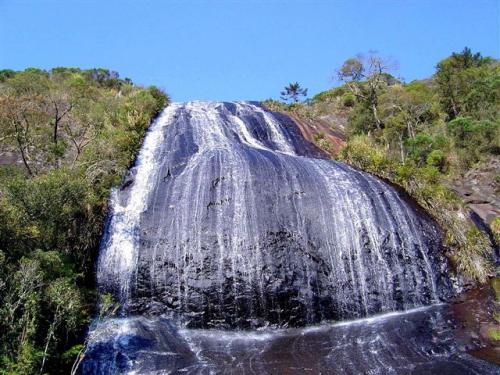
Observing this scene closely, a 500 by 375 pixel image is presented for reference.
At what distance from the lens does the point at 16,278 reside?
10.0 meters

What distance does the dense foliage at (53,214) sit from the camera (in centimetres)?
985

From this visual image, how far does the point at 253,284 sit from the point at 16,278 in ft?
21.9

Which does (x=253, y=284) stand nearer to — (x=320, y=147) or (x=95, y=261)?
(x=95, y=261)

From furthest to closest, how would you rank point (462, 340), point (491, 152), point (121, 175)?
1. point (491, 152)
2. point (121, 175)
3. point (462, 340)

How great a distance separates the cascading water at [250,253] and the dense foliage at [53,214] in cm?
77

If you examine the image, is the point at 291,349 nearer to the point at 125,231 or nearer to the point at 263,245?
the point at 263,245

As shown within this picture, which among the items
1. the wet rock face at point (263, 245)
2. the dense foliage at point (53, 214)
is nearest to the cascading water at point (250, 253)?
the wet rock face at point (263, 245)

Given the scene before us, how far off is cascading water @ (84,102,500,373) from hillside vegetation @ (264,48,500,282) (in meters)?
1.15

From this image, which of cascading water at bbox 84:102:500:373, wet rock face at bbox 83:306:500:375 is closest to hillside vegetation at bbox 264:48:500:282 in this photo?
cascading water at bbox 84:102:500:373

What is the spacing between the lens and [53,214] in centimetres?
1315

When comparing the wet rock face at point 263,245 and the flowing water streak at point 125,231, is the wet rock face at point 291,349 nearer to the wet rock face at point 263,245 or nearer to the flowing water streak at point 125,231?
the wet rock face at point 263,245

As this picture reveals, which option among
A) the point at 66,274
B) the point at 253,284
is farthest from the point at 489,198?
the point at 66,274

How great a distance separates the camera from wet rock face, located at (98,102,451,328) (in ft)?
46.2

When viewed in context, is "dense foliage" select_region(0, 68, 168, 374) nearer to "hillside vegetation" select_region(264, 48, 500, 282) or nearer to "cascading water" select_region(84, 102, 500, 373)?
"cascading water" select_region(84, 102, 500, 373)
